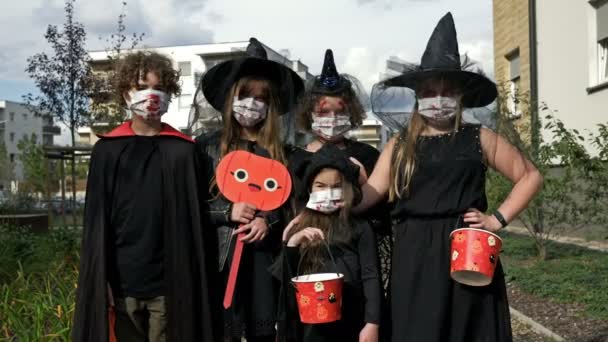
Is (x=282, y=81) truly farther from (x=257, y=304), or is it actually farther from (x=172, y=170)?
(x=257, y=304)

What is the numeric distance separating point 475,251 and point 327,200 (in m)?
0.79

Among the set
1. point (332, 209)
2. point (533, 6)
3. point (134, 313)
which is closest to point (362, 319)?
point (332, 209)

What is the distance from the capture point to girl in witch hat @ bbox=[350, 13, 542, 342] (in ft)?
10.5

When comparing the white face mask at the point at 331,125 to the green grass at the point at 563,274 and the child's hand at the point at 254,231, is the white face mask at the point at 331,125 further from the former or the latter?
the green grass at the point at 563,274

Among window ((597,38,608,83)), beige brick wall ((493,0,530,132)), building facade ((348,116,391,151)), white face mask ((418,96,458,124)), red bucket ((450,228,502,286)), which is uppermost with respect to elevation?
beige brick wall ((493,0,530,132))

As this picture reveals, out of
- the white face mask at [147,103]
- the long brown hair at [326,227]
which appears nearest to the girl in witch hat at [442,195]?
the long brown hair at [326,227]

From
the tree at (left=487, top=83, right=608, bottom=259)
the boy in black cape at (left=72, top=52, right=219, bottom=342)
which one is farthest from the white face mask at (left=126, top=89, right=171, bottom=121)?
the tree at (left=487, top=83, right=608, bottom=259)

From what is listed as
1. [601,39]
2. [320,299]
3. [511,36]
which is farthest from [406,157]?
[511,36]

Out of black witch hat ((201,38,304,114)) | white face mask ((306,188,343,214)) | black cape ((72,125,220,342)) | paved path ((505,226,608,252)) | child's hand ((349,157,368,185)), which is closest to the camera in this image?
black cape ((72,125,220,342))

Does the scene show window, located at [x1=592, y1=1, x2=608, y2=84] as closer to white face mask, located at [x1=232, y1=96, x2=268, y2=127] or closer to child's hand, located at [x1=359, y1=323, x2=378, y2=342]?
white face mask, located at [x1=232, y1=96, x2=268, y2=127]

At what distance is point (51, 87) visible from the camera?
13312mm

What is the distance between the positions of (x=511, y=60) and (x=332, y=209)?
1508 centimetres

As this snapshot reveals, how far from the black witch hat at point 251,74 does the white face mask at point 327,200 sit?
0.67 metres

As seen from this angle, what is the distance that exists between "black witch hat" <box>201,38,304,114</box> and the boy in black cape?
43 cm
